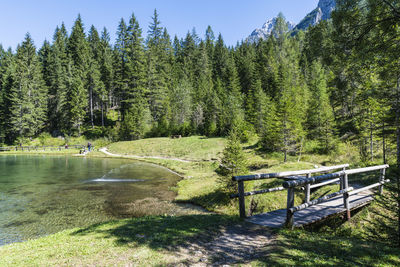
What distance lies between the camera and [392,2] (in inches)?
323

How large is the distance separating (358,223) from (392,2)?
824cm

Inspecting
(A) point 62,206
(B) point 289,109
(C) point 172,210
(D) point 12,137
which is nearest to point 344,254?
(C) point 172,210

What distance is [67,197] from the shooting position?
59.6ft

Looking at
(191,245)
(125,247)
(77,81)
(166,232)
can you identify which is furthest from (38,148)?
(191,245)

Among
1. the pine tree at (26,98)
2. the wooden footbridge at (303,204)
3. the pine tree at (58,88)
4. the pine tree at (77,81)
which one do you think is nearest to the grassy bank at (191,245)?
the wooden footbridge at (303,204)

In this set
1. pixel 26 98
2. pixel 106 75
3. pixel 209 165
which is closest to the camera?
pixel 209 165

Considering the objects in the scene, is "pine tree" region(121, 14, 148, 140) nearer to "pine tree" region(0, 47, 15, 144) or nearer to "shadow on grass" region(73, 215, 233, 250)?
"pine tree" region(0, 47, 15, 144)

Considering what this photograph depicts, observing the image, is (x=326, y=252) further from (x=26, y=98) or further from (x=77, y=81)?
(x=26, y=98)

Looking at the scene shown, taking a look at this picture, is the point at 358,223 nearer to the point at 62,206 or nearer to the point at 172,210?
the point at 172,210

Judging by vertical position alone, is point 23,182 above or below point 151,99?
below

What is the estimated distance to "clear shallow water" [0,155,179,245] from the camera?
1248 cm

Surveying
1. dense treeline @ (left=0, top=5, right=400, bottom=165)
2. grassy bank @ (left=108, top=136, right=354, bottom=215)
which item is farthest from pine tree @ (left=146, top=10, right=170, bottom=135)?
grassy bank @ (left=108, top=136, right=354, bottom=215)

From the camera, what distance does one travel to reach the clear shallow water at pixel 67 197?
12484 mm

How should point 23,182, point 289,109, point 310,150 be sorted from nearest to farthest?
1. point 23,182
2. point 289,109
3. point 310,150
